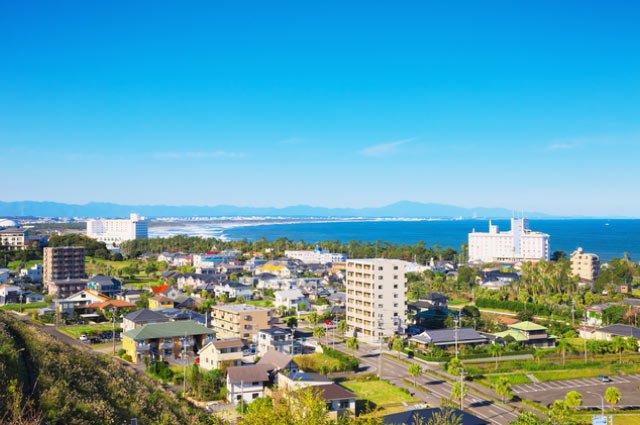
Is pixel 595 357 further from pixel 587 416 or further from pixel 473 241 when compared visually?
pixel 473 241

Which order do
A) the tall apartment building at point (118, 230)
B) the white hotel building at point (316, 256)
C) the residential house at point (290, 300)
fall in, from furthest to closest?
the tall apartment building at point (118, 230) < the white hotel building at point (316, 256) < the residential house at point (290, 300)

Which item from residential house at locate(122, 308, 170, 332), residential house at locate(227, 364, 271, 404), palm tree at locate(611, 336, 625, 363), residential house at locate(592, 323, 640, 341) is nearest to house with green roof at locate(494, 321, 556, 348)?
residential house at locate(592, 323, 640, 341)

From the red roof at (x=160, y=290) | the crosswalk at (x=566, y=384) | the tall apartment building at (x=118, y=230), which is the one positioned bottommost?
the crosswalk at (x=566, y=384)

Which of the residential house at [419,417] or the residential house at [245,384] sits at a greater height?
the residential house at [419,417]

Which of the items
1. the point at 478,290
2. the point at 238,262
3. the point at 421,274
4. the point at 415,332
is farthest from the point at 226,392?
the point at 238,262

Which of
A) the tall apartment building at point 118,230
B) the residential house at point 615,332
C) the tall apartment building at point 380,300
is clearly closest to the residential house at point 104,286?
the tall apartment building at point 380,300

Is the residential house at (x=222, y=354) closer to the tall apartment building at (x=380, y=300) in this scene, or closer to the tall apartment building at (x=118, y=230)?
the tall apartment building at (x=380, y=300)
